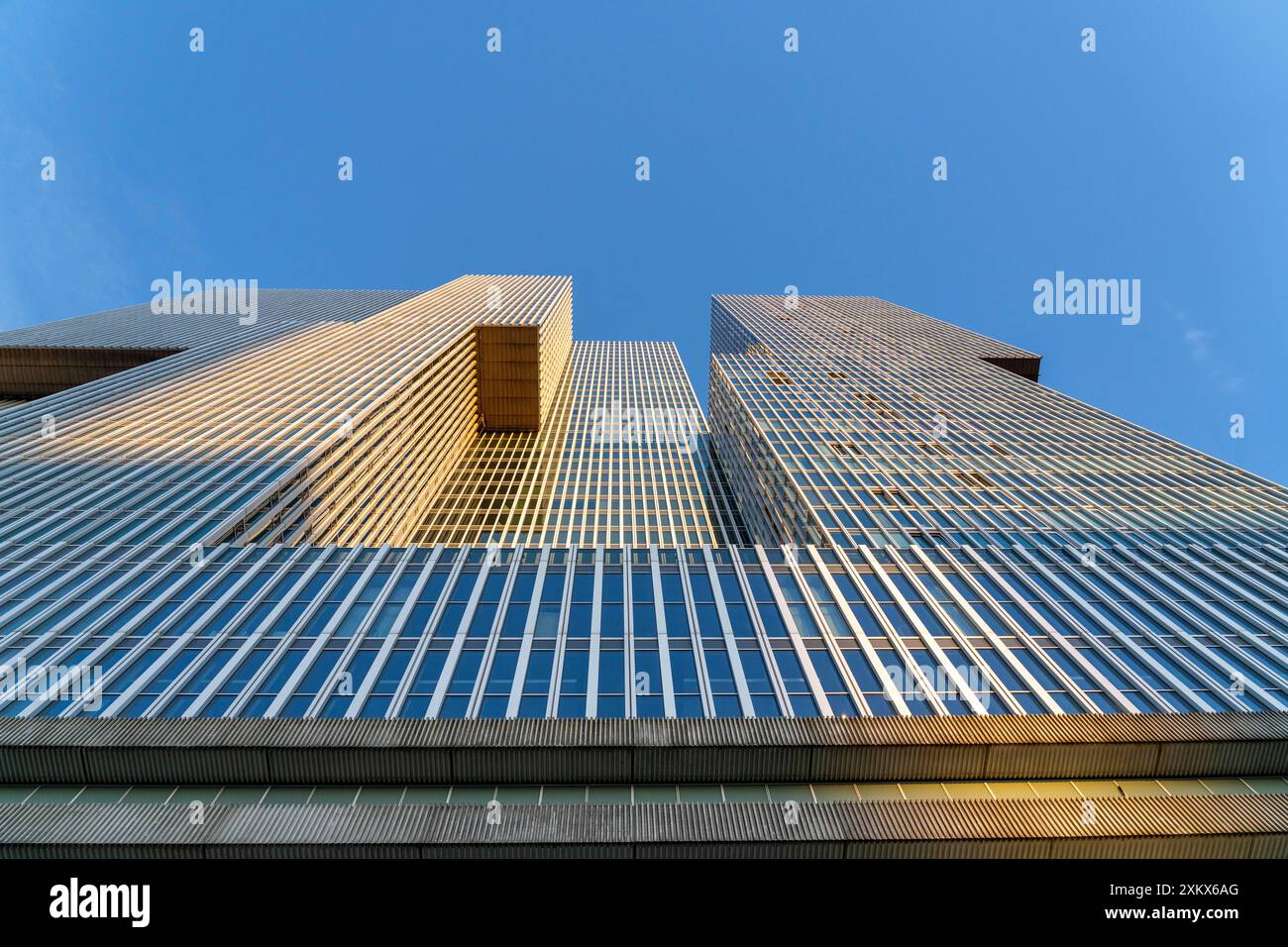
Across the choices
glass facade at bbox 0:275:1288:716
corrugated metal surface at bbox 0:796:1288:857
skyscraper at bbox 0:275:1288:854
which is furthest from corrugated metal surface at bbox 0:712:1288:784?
glass facade at bbox 0:275:1288:716

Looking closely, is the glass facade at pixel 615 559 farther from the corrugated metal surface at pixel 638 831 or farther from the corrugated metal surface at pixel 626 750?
the corrugated metal surface at pixel 638 831

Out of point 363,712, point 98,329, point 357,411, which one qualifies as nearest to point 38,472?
point 357,411

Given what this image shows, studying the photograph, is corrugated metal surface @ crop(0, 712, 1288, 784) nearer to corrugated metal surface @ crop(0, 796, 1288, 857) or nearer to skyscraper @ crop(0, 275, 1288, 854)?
skyscraper @ crop(0, 275, 1288, 854)

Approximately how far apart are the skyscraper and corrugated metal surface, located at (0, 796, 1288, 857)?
0.31 feet

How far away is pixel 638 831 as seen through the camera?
15.1 metres

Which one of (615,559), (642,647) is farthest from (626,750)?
(615,559)

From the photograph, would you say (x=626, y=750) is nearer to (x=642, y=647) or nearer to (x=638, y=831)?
(x=638, y=831)

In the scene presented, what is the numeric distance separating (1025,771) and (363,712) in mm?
19373

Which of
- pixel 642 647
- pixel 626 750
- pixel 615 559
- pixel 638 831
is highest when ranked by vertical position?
pixel 615 559

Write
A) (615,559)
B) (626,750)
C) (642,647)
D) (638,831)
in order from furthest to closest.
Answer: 1. (615,559)
2. (642,647)
3. (626,750)
4. (638,831)

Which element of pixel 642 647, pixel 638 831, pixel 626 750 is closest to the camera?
pixel 638 831

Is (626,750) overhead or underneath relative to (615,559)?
underneath

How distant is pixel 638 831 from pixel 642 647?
913cm
